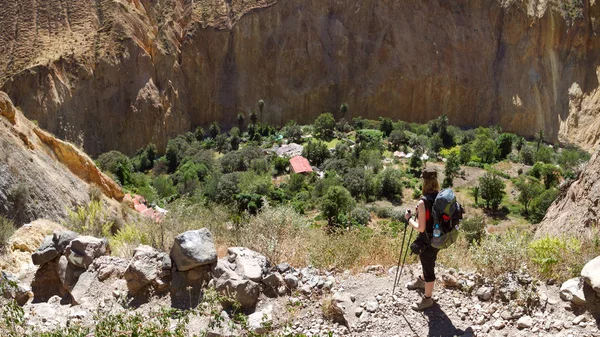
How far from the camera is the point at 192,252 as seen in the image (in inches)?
204

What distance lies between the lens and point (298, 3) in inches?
1617

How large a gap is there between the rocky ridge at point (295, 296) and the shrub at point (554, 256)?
0.62 ft

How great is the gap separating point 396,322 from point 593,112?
3905 cm

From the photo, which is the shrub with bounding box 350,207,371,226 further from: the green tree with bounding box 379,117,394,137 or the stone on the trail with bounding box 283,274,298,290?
the stone on the trail with bounding box 283,274,298,290

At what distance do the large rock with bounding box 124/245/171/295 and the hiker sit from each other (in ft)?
8.98

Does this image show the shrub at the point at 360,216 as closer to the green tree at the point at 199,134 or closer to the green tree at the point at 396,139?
the green tree at the point at 396,139

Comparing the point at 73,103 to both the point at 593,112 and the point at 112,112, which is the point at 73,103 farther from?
the point at 593,112

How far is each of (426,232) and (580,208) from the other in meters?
4.47

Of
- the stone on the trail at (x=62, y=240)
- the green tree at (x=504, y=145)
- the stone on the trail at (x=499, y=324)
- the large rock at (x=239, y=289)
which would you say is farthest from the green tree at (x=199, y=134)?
the stone on the trail at (x=499, y=324)

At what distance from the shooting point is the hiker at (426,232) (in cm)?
457

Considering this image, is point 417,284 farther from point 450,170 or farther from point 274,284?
point 450,170

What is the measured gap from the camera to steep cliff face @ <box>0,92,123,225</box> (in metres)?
9.05

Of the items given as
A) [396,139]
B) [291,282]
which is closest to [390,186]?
[396,139]

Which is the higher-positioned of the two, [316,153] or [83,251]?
[83,251]
